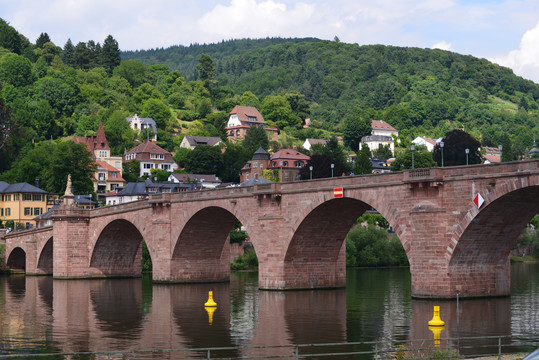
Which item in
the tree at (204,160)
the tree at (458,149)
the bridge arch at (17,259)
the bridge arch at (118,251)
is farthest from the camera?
the tree at (204,160)

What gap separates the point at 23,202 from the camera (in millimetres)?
128250

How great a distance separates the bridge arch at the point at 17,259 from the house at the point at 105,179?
53187 mm

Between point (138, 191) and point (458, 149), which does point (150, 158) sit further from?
point (458, 149)

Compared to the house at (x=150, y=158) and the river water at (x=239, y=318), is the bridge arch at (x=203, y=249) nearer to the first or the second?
the river water at (x=239, y=318)

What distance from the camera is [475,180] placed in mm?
50125

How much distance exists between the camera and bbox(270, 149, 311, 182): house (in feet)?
566

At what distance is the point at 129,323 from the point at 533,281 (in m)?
44.0

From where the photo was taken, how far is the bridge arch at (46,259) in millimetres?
97219

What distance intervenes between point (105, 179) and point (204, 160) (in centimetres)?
2085

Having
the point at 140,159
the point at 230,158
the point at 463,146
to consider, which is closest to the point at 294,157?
the point at 230,158

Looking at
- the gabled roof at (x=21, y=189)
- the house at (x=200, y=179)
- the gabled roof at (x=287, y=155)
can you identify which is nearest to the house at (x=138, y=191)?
the house at (x=200, y=179)

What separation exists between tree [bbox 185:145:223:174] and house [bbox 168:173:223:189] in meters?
7.60

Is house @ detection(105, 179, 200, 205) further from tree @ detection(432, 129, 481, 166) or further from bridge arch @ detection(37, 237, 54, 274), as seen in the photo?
tree @ detection(432, 129, 481, 166)

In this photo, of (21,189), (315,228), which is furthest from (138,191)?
(315,228)
